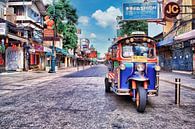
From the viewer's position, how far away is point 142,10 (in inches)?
998

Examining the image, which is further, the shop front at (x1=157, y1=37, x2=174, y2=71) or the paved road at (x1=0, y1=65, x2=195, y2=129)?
the shop front at (x1=157, y1=37, x2=174, y2=71)

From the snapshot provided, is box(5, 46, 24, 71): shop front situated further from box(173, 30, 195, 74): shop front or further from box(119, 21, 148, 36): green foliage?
box(173, 30, 195, 74): shop front

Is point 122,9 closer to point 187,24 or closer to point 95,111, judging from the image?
point 187,24

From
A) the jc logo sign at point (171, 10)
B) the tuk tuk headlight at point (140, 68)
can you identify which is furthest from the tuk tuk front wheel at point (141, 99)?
the jc logo sign at point (171, 10)

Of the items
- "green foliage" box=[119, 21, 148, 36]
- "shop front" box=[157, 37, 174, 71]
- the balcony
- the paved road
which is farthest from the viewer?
"green foliage" box=[119, 21, 148, 36]

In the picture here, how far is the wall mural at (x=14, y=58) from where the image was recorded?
109 feet

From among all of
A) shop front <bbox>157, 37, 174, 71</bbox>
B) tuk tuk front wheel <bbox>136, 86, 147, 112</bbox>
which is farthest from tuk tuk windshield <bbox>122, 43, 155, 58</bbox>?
shop front <bbox>157, 37, 174, 71</bbox>

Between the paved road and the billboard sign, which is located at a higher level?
the billboard sign

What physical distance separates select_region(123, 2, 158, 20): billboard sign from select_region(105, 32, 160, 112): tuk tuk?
17.0m

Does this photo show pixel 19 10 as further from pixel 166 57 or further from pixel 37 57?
pixel 166 57

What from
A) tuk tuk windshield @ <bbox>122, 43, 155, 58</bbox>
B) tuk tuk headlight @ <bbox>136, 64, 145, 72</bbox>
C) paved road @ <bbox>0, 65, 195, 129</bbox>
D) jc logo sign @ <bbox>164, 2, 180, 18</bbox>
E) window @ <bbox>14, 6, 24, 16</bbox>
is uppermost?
window @ <bbox>14, 6, 24, 16</bbox>

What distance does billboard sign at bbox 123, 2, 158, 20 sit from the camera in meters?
A: 25.2

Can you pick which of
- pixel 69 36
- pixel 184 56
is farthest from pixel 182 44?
pixel 69 36

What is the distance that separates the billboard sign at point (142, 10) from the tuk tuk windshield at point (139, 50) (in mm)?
16968
